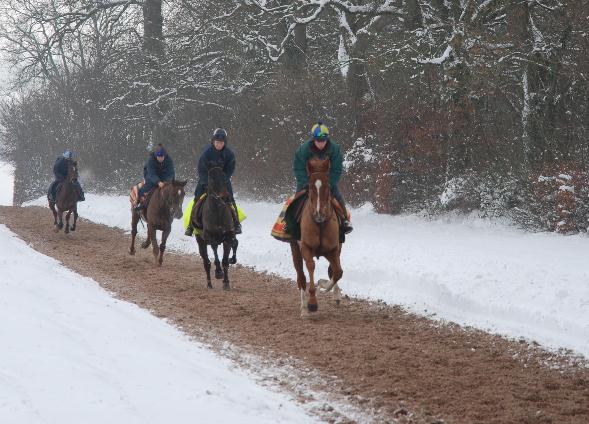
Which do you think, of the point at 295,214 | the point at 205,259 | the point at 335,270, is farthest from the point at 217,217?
the point at 335,270

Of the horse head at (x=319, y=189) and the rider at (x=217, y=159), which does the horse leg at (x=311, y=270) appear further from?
the rider at (x=217, y=159)

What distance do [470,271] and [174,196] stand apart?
6.54 m

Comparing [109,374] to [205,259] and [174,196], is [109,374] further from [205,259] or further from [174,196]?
[174,196]

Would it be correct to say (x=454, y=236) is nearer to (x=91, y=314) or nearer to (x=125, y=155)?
(x=91, y=314)

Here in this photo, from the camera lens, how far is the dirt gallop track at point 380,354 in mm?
5812

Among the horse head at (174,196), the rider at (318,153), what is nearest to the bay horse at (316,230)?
the rider at (318,153)

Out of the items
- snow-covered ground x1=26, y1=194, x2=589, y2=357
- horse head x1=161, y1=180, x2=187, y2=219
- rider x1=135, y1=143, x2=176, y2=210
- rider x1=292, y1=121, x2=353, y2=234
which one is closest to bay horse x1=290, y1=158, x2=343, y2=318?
rider x1=292, y1=121, x2=353, y2=234

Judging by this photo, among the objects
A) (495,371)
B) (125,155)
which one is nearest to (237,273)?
(495,371)

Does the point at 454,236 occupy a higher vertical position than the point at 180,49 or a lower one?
lower

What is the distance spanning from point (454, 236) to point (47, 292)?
29.6 ft

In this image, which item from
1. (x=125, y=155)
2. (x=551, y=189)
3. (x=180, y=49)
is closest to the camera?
(x=551, y=189)

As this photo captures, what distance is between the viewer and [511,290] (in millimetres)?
9562

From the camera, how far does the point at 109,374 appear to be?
221 inches

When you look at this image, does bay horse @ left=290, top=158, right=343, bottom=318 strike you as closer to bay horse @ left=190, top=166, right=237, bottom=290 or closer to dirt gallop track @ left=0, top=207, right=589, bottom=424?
dirt gallop track @ left=0, top=207, right=589, bottom=424
